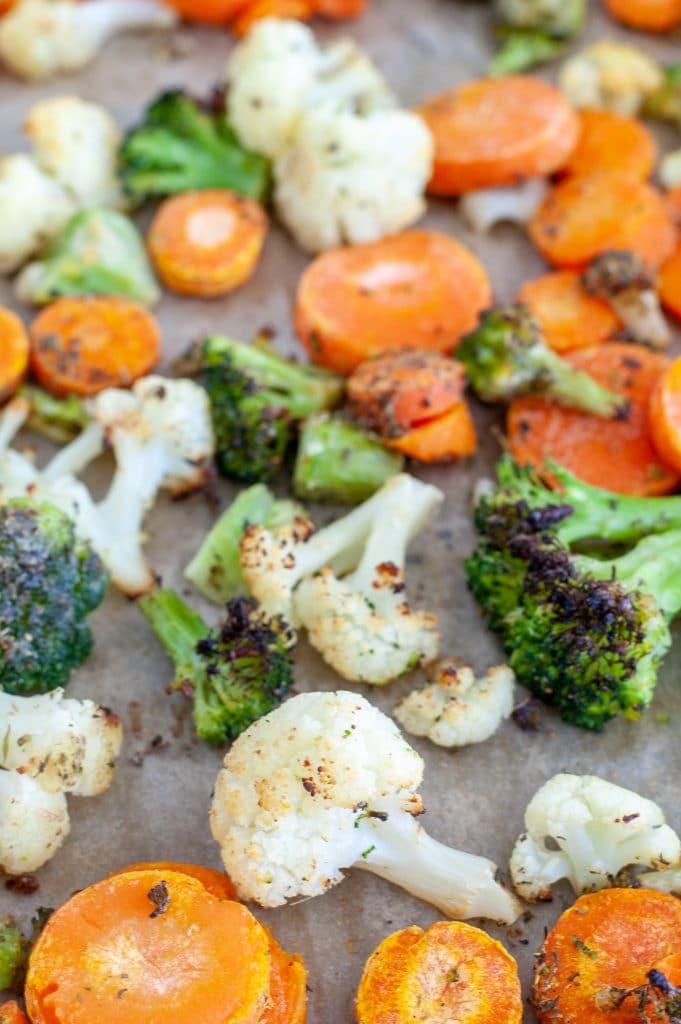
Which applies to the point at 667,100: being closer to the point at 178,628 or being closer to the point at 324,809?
the point at 178,628

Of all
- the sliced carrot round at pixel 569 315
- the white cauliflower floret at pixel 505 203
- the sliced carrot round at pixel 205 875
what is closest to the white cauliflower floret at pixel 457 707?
the sliced carrot round at pixel 205 875

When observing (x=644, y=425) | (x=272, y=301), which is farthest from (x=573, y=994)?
(x=272, y=301)

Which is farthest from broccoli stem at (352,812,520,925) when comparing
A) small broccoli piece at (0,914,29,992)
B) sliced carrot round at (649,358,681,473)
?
sliced carrot round at (649,358,681,473)

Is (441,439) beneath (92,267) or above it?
beneath

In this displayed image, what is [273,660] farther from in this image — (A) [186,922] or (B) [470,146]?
(B) [470,146]

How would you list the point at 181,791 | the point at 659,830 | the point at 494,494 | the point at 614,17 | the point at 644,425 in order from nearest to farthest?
the point at 659,830 → the point at 181,791 → the point at 494,494 → the point at 644,425 → the point at 614,17

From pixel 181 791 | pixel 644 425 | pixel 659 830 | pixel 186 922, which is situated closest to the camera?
pixel 186 922

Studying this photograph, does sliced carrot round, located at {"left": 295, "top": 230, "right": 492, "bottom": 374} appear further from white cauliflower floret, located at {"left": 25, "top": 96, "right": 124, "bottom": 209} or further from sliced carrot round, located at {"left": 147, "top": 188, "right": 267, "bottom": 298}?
white cauliflower floret, located at {"left": 25, "top": 96, "right": 124, "bottom": 209}

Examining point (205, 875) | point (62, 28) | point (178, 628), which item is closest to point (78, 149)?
point (62, 28)
